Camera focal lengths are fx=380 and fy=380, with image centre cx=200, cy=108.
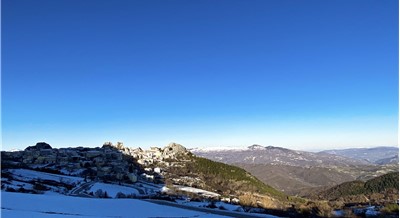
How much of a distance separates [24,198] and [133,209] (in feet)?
16.3

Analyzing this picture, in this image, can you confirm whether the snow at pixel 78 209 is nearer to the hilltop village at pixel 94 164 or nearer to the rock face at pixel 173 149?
the hilltop village at pixel 94 164

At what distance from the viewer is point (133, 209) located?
57.3 ft

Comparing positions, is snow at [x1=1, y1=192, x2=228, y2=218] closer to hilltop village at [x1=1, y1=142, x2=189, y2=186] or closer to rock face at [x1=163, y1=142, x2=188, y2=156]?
hilltop village at [x1=1, y1=142, x2=189, y2=186]

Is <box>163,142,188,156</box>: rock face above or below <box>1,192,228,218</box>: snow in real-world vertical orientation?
above

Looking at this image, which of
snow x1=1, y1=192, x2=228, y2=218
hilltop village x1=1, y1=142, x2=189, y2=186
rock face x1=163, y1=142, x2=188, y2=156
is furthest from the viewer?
rock face x1=163, y1=142, x2=188, y2=156

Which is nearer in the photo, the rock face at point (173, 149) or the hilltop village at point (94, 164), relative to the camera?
the hilltop village at point (94, 164)

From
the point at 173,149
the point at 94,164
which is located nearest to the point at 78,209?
the point at 94,164

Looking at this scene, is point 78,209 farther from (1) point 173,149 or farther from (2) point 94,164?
(1) point 173,149

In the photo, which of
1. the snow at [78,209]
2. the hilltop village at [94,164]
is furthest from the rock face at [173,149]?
the snow at [78,209]

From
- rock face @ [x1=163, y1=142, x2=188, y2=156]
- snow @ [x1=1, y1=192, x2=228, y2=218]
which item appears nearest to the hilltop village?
rock face @ [x1=163, y1=142, x2=188, y2=156]

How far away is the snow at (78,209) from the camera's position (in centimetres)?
1395

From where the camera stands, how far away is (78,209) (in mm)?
15930

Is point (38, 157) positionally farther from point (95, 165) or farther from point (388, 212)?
point (388, 212)

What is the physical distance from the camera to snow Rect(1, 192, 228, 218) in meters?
13.9
